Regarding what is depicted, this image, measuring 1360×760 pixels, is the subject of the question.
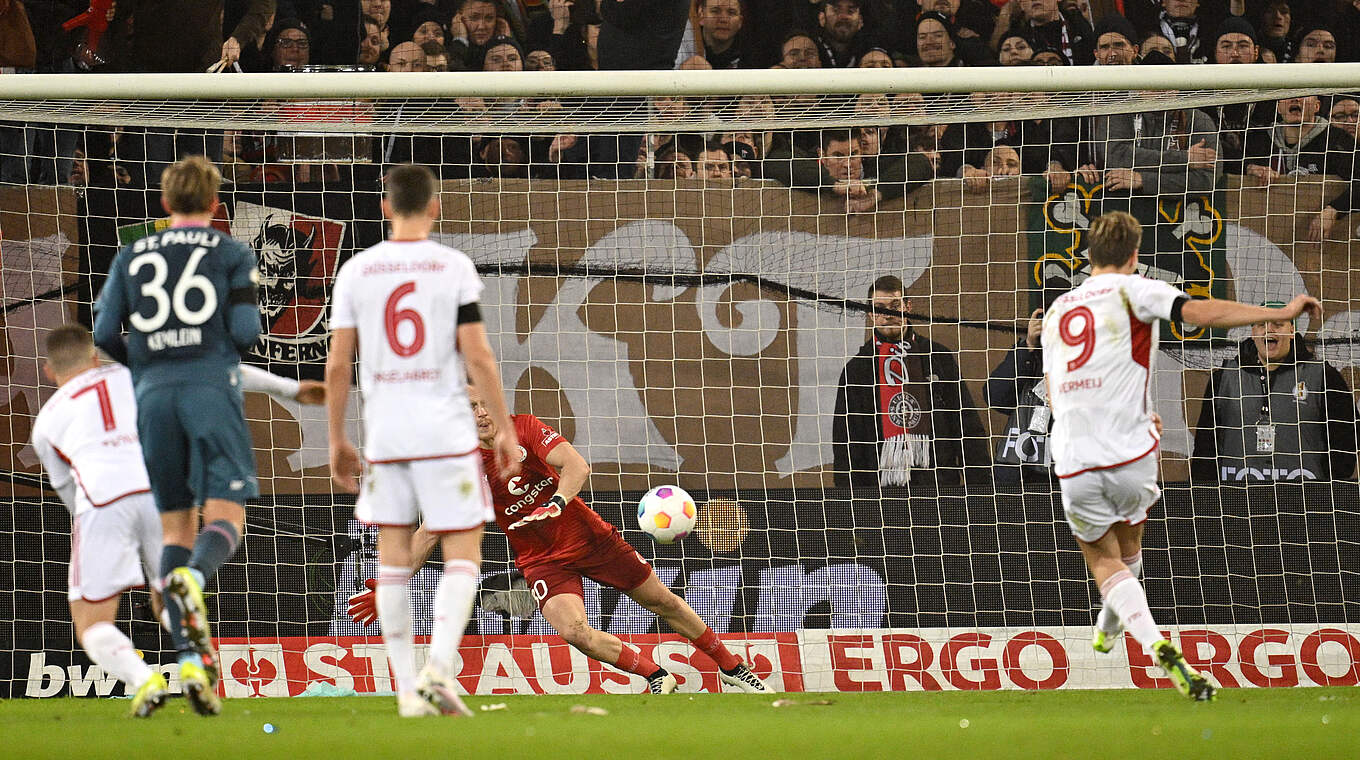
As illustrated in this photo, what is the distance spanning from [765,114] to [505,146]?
2189mm

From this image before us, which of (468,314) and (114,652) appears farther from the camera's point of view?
(114,652)

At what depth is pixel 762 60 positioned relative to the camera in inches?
444

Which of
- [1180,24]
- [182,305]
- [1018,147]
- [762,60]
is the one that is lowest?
[182,305]

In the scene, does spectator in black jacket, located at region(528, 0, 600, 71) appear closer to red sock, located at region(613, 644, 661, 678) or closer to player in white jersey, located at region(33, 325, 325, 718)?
red sock, located at region(613, 644, 661, 678)

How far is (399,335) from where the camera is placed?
4719 mm

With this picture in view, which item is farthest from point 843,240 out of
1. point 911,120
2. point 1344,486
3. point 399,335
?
point 399,335

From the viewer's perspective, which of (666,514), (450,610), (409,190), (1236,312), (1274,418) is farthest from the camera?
(1274,418)

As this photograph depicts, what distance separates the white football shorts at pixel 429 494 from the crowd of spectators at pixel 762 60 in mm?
4328

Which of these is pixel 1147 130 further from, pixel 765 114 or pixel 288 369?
pixel 288 369

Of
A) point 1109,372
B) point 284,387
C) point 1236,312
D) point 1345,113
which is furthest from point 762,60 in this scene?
point 284,387

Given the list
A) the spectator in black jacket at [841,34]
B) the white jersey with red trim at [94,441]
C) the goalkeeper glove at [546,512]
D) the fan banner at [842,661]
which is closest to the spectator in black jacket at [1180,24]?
the spectator in black jacket at [841,34]

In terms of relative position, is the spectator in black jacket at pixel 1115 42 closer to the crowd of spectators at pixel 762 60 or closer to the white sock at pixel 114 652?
the crowd of spectators at pixel 762 60

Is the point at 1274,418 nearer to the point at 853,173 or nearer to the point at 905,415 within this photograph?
the point at 905,415

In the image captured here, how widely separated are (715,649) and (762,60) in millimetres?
5276
